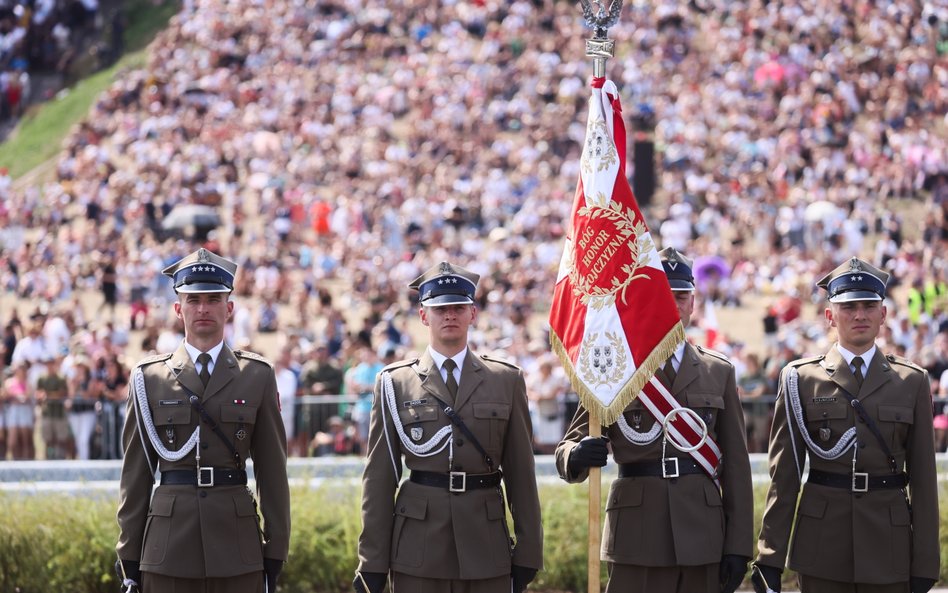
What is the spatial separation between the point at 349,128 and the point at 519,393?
97.1 ft

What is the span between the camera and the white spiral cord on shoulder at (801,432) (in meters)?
7.08

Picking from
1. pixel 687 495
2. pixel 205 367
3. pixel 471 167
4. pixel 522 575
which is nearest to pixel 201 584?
pixel 205 367

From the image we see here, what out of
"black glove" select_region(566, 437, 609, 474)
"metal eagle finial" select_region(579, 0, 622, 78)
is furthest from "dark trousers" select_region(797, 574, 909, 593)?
"metal eagle finial" select_region(579, 0, 622, 78)

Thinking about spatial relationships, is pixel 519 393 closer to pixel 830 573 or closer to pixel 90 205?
pixel 830 573

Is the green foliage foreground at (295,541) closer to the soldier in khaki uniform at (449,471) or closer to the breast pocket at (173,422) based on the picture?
the breast pocket at (173,422)

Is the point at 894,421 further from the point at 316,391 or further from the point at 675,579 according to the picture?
the point at 316,391

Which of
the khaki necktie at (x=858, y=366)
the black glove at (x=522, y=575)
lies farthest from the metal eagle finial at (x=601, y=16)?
the black glove at (x=522, y=575)

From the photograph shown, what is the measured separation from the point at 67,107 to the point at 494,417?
132 feet

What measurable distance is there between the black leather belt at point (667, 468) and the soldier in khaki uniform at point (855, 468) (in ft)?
1.42

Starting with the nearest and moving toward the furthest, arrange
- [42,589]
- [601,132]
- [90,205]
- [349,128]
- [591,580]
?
[591,580], [601,132], [42,589], [90,205], [349,128]

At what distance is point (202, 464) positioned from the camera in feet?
22.5

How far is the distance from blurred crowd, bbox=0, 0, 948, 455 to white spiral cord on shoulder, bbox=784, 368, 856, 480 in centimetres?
1024

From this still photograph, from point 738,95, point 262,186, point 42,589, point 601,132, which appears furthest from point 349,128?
point 601,132

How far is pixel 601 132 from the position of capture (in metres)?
A: 7.33
